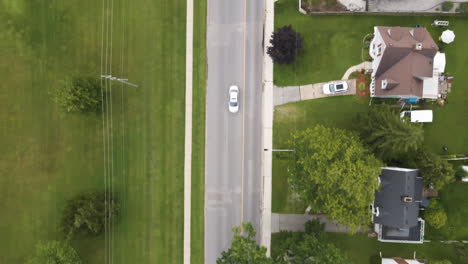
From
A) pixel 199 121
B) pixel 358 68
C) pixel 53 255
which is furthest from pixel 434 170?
pixel 53 255

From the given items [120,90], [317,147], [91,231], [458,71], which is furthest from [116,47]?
[458,71]

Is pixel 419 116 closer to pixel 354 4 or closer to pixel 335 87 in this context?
pixel 335 87

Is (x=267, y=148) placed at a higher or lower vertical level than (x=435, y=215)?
higher

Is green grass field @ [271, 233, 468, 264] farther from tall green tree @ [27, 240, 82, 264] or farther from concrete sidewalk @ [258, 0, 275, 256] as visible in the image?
tall green tree @ [27, 240, 82, 264]

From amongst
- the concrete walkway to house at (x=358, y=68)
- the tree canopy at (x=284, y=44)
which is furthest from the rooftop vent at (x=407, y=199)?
the tree canopy at (x=284, y=44)

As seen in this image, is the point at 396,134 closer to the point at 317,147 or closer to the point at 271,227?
the point at 317,147

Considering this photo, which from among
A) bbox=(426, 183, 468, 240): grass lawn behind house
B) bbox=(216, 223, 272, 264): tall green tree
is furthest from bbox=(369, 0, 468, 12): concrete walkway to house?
bbox=(216, 223, 272, 264): tall green tree
